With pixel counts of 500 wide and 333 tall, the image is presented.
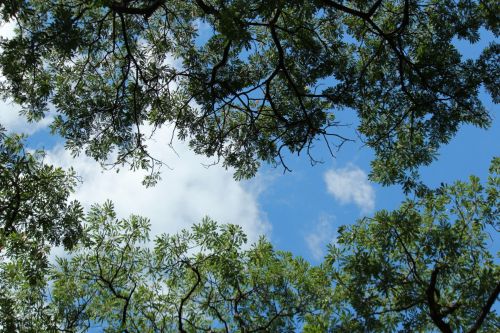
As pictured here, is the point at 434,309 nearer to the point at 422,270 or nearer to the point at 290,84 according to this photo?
the point at 422,270

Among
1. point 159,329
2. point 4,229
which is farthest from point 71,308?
point 4,229

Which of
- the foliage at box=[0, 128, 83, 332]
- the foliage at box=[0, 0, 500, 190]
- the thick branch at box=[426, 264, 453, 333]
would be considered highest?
the foliage at box=[0, 0, 500, 190]

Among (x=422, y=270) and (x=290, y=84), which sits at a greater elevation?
(x=290, y=84)

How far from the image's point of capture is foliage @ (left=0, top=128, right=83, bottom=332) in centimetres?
780

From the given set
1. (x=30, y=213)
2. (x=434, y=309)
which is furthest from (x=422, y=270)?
(x=30, y=213)

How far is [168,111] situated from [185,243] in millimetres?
3207

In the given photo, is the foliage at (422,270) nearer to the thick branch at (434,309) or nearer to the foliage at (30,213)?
the thick branch at (434,309)

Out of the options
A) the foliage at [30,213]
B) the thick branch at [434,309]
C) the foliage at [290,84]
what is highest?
the foliage at [290,84]

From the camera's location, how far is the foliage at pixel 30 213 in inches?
307

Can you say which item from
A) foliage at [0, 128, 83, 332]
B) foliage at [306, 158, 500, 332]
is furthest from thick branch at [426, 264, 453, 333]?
foliage at [0, 128, 83, 332]

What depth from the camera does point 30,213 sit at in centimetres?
813

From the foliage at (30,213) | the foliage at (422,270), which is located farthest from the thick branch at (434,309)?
the foliage at (30,213)

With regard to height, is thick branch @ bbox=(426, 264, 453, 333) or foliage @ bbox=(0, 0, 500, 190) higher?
foliage @ bbox=(0, 0, 500, 190)

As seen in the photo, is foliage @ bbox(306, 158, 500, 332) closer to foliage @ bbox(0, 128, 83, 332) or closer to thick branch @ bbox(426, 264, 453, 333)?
thick branch @ bbox(426, 264, 453, 333)
